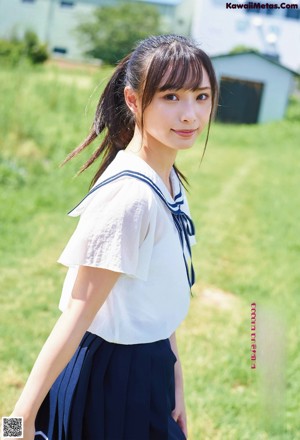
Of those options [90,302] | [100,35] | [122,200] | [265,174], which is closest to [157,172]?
[122,200]

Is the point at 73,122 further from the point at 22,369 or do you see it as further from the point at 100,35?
the point at 100,35

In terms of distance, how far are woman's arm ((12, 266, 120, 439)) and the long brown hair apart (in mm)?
344

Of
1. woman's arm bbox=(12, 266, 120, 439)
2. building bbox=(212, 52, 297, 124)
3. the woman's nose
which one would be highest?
the woman's nose

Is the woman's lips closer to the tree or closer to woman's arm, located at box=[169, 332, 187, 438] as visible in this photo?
woman's arm, located at box=[169, 332, 187, 438]

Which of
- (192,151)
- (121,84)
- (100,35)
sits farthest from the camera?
(100,35)

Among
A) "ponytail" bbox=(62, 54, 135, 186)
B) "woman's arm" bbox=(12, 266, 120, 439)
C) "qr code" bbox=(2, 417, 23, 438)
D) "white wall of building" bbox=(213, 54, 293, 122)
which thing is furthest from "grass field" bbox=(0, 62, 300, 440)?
"white wall of building" bbox=(213, 54, 293, 122)

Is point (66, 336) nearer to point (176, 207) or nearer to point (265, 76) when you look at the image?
point (176, 207)

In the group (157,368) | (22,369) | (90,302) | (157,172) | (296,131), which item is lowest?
(296,131)

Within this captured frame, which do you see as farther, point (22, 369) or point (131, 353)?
point (22, 369)

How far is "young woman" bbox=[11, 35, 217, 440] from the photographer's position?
3.79ft

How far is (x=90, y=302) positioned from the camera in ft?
3.78

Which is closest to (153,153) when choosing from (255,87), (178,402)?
(178,402)

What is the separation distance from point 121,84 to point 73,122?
322 inches

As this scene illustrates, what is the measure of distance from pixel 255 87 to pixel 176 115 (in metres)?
16.9
